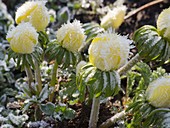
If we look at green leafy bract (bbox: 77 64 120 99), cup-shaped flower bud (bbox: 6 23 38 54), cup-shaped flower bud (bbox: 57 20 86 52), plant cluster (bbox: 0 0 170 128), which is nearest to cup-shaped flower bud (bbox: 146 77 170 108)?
plant cluster (bbox: 0 0 170 128)

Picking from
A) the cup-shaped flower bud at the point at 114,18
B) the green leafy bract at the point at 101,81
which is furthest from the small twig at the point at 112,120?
the cup-shaped flower bud at the point at 114,18

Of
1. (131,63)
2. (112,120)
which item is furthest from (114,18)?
(112,120)

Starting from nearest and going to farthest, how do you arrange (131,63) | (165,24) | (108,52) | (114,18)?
(108,52) → (165,24) → (131,63) → (114,18)

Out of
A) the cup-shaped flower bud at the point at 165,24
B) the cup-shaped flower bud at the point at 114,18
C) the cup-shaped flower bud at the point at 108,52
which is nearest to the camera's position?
the cup-shaped flower bud at the point at 108,52

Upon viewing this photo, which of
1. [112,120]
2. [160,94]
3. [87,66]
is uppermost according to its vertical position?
[87,66]

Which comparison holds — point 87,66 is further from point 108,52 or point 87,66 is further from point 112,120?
point 112,120

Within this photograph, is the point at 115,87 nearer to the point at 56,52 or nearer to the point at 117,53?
the point at 117,53

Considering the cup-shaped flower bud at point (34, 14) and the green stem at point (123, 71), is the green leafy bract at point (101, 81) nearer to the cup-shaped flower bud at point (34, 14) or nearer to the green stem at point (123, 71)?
the green stem at point (123, 71)
